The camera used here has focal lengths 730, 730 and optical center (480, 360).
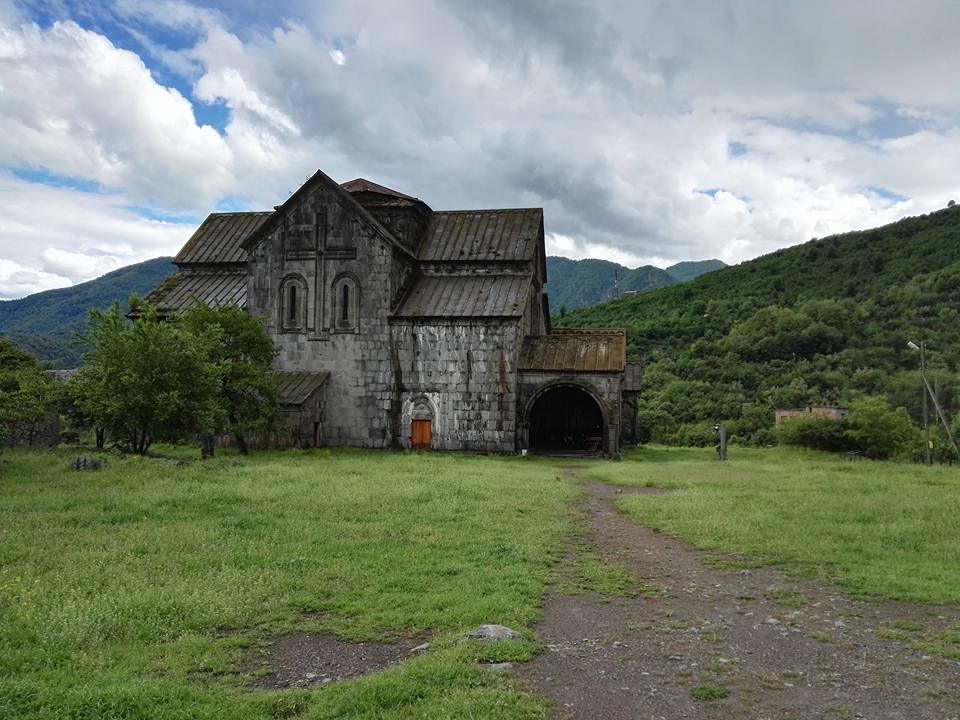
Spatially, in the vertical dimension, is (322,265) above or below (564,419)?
above

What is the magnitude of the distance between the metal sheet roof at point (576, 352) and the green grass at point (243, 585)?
40.0 feet

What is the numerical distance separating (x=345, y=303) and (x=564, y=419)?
11.9 metres

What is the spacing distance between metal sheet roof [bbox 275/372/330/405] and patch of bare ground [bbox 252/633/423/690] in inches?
827

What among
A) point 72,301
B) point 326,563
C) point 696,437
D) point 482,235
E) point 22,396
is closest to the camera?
point 326,563

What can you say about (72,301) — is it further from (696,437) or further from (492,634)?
(492,634)

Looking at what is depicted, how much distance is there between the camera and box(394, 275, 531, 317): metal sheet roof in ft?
93.4

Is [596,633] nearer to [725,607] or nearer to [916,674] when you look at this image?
[725,607]

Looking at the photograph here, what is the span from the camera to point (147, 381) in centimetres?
1956

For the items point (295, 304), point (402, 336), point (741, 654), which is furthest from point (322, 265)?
point (741, 654)

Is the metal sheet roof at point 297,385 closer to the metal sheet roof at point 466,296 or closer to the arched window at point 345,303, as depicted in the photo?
the arched window at point 345,303

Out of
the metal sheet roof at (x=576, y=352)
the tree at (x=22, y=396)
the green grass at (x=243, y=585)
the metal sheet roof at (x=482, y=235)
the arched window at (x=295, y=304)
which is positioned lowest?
the green grass at (x=243, y=585)

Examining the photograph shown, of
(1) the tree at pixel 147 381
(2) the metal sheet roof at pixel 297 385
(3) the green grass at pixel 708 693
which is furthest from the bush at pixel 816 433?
(3) the green grass at pixel 708 693

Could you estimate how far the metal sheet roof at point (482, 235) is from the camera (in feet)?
102

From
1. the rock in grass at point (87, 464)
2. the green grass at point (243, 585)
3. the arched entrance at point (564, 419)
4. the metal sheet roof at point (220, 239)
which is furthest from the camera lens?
the metal sheet roof at point (220, 239)
